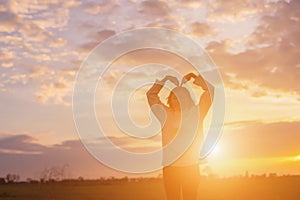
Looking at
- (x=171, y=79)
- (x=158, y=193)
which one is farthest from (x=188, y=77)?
(x=158, y=193)

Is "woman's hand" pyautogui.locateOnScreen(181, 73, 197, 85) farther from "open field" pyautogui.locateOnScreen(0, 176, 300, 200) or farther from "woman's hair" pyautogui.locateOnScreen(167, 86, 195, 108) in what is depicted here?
"open field" pyautogui.locateOnScreen(0, 176, 300, 200)

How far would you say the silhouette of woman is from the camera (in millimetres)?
6527

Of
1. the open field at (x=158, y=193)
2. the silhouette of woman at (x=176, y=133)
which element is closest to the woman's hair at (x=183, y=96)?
the silhouette of woman at (x=176, y=133)

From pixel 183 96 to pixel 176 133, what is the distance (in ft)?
1.60

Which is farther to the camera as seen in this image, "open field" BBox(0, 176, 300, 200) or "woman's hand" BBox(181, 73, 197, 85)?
"open field" BBox(0, 176, 300, 200)

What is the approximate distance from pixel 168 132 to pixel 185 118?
0.32m

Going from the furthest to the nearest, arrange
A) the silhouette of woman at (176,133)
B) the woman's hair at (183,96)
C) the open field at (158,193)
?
the open field at (158,193) < the silhouette of woman at (176,133) < the woman's hair at (183,96)

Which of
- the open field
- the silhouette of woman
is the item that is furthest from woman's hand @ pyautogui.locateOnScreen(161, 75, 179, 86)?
the open field

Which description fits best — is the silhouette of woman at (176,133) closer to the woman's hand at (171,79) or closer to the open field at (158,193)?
the woman's hand at (171,79)

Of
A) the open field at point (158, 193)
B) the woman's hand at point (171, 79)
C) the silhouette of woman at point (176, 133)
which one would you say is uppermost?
the open field at point (158, 193)

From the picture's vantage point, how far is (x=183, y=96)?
6.47 m

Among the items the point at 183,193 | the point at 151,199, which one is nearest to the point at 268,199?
the point at 151,199

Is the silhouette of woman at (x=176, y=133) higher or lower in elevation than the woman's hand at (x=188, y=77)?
lower

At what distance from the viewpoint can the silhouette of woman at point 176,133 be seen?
6.53 m
